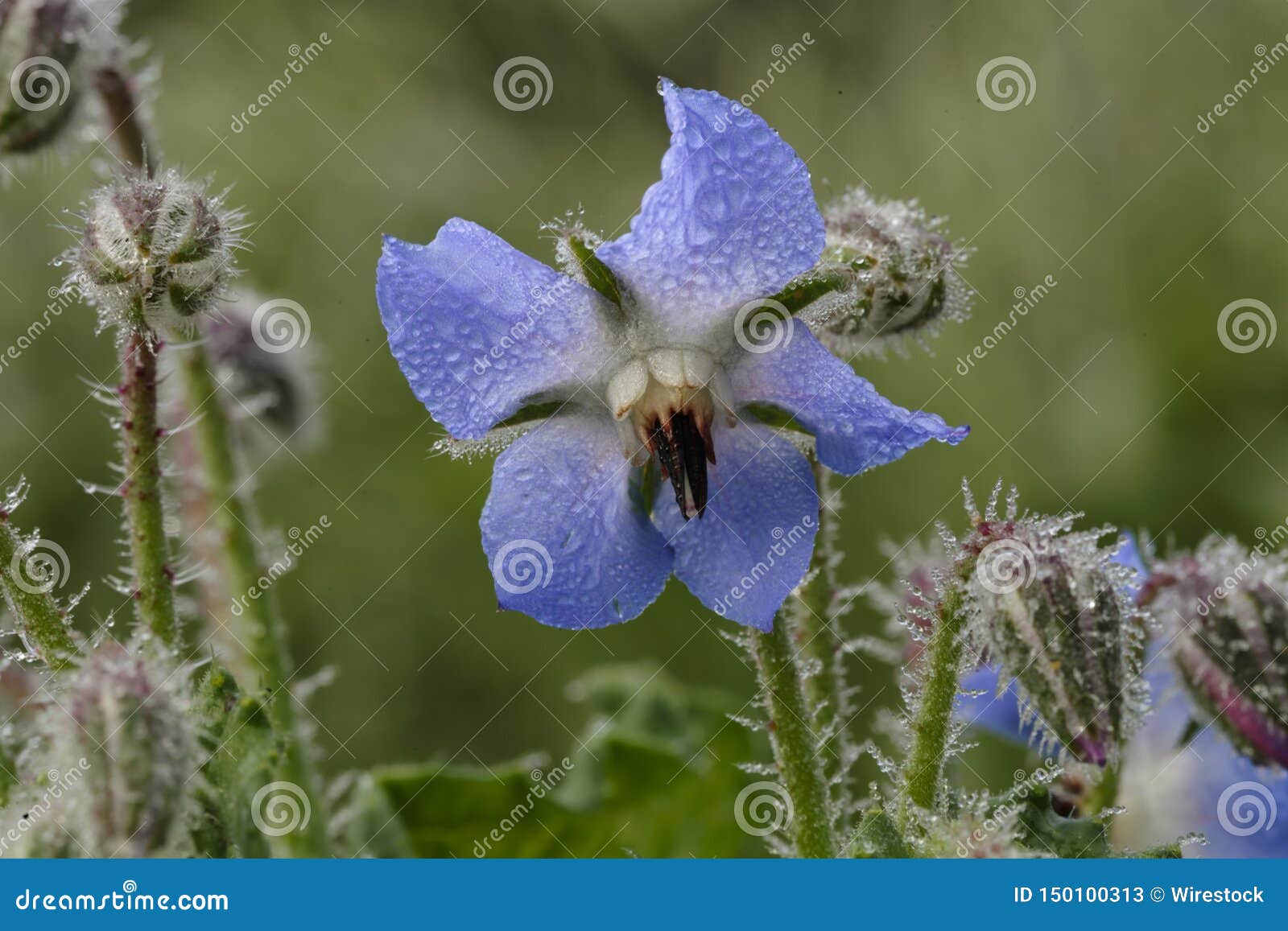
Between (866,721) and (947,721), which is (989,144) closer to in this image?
(866,721)

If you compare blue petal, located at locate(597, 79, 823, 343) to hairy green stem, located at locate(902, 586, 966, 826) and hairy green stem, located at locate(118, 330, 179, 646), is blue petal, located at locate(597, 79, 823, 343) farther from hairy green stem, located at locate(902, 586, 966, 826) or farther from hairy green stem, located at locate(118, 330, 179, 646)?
hairy green stem, located at locate(118, 330, 179, 646)

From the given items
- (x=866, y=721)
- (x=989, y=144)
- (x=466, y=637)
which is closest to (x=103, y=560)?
(x=466, y=637)

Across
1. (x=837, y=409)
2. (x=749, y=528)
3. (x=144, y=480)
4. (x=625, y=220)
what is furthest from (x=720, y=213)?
(x=625, y=220)

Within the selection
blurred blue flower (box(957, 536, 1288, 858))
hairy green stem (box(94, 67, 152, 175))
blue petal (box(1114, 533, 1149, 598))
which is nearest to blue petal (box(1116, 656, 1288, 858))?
blurred blue flower (box(957, 536, 1288, 858))

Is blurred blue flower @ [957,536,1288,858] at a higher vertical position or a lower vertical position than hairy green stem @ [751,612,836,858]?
higher

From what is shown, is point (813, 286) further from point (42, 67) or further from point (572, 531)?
point (42, 67)

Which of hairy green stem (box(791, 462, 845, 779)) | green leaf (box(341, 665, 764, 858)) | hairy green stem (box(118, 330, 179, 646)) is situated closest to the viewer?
hairy green stem (box(118, 330, 179, 646))
